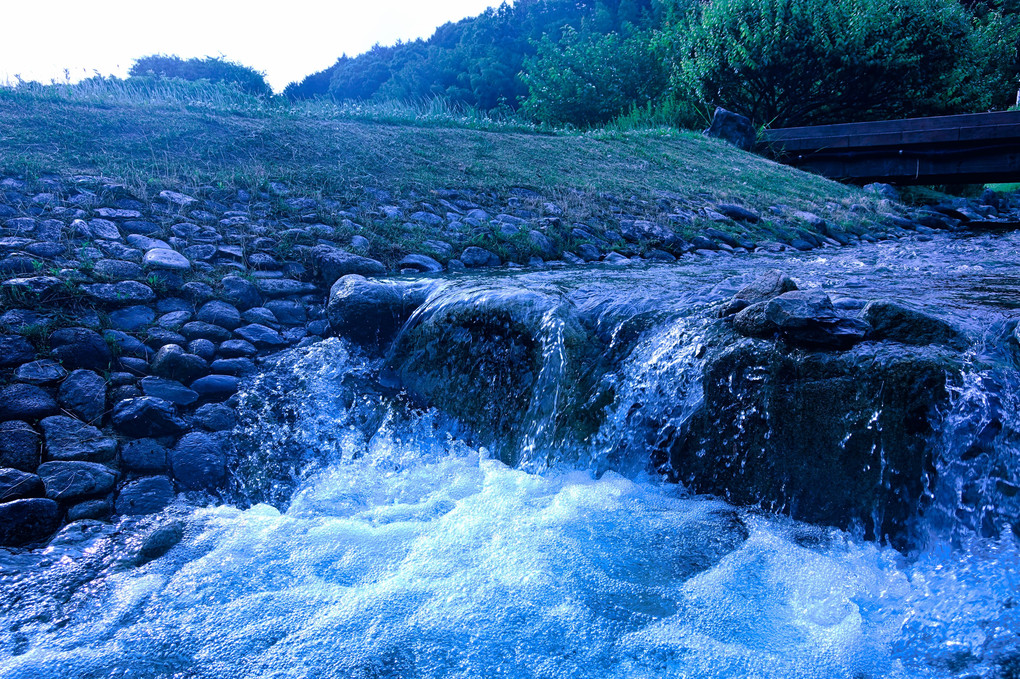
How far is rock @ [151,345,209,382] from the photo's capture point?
383cm

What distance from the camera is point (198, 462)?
327 cm

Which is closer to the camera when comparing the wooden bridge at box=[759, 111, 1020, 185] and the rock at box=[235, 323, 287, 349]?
the rock at box=[235, 323, 287, 349]

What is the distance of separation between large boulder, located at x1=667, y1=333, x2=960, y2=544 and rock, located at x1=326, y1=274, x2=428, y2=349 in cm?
232

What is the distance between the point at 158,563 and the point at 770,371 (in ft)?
8.99

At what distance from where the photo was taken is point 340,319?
461 centimetres

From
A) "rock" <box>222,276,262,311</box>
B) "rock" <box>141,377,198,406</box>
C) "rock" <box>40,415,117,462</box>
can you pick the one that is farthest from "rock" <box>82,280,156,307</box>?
"rock" <box>40,415,117,462</box>

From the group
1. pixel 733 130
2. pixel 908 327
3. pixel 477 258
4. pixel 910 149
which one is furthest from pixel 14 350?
pixel 910 149

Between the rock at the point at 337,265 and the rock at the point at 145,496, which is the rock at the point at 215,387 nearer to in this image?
the rock at the point at 145,496

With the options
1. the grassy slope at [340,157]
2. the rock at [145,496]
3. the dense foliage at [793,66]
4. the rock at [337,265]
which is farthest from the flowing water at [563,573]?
the dense foliage at [793,66]

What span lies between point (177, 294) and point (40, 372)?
1.21 meters

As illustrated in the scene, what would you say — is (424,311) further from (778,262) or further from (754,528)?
(778,262)

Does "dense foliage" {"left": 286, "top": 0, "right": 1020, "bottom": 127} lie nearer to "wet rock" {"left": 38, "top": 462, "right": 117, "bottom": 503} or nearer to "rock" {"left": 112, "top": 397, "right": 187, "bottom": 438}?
"rock" {"left": 112, "top": 397, "right": 187, "bottom": 438}

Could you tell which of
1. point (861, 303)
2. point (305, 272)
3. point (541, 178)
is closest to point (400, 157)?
point (541, 178)

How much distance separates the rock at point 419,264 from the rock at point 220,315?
159cm
